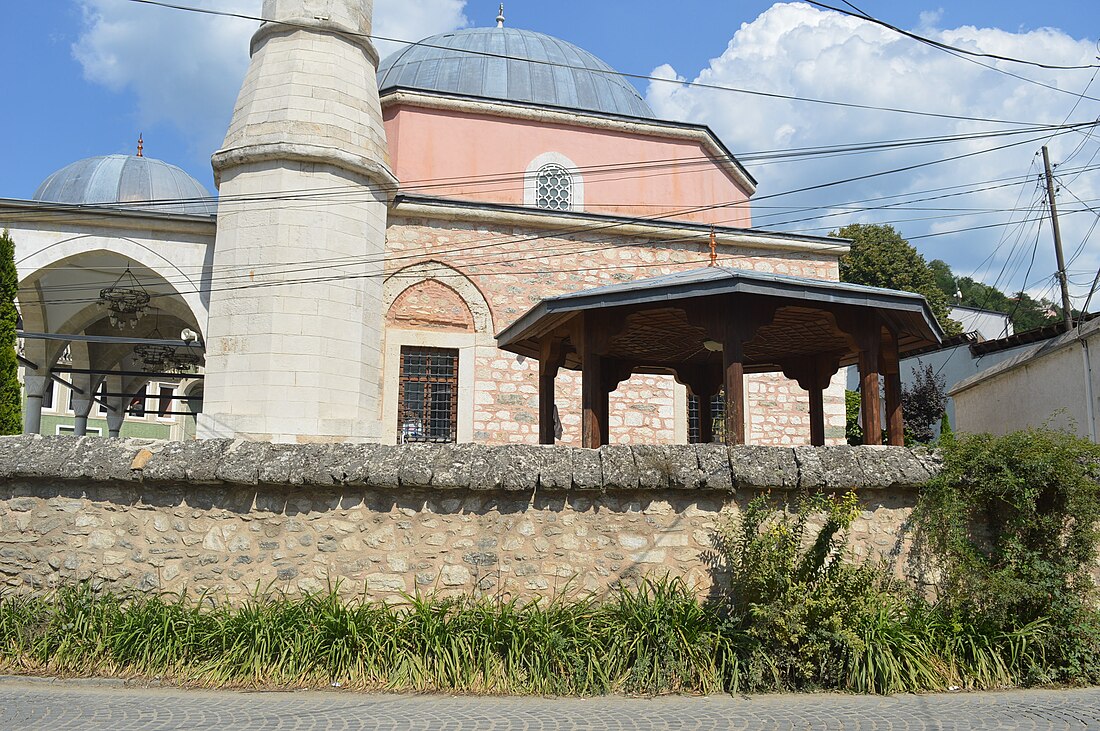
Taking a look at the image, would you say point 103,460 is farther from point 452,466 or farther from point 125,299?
point 125,299

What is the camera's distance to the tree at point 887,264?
3294 centimetres

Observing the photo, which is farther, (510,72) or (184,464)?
(510,72)

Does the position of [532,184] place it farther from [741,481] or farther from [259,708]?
[259,708]

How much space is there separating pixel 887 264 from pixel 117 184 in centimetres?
2656

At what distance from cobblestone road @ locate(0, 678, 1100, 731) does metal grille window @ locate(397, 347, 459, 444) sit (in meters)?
8.63

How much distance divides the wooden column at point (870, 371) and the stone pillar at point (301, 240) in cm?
672

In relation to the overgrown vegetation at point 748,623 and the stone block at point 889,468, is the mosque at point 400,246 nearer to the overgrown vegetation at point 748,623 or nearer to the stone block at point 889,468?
the stone block at point 889,468

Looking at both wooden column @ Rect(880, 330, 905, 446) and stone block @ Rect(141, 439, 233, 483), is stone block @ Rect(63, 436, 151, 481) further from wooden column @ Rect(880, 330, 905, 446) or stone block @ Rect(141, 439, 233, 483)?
wooden column @ Rect(880, 330, 905, 446)

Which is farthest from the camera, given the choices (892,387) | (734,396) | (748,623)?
(892,387)

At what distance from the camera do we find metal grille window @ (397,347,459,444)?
13.5 meters

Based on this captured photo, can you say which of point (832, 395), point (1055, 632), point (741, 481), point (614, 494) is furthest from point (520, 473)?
point (832, 395)

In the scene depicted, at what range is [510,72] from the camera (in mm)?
17797

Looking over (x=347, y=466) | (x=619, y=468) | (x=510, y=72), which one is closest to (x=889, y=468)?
(x=619, y=468)

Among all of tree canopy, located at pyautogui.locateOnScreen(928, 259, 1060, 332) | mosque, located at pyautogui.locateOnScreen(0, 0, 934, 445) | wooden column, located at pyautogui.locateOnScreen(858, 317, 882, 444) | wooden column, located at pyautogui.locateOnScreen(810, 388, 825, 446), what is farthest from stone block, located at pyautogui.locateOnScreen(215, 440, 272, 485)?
tree canopy, located at pyautogui.locateOnScreen(928, 259, 1060, 332)
